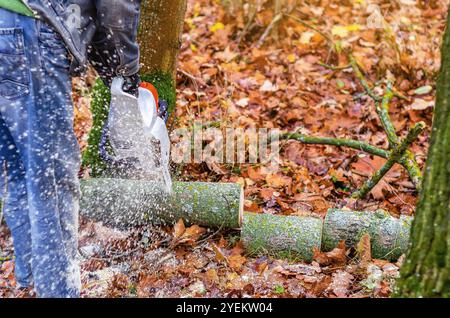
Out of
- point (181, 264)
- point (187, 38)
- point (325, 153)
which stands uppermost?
point (187, 38)

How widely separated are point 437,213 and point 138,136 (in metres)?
2.05

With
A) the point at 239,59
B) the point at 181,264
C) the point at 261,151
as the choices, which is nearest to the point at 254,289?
the point at 181,264

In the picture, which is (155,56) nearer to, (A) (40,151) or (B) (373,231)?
(A) (40,151)

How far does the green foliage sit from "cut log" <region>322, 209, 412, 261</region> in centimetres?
150

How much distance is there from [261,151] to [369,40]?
251cm

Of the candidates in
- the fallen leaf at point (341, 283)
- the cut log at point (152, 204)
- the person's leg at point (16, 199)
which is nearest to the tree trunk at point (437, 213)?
the fallen leaf at point (341, 283)

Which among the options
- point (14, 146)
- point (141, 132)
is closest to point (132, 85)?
Result: point (141, 132)

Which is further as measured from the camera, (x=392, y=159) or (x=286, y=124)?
(x=286, y=124)

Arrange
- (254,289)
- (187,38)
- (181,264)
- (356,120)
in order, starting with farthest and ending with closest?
(187,38) < (356,120) < (181,264) < (254,289)

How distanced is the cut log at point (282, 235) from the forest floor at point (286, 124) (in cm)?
7

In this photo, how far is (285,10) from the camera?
620 cm

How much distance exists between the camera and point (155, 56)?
12.2ft
